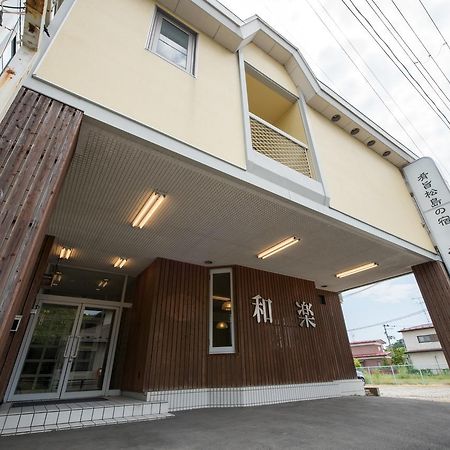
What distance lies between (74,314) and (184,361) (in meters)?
2.78

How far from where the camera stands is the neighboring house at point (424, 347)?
20406 millimetres

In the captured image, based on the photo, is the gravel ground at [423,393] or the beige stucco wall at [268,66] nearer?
the beige stucco wall at [268,66]

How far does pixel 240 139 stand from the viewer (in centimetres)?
411

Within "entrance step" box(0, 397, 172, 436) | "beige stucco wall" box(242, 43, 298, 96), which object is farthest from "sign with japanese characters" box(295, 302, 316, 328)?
"beige stucco wall" box(242, 43, 298, 96)

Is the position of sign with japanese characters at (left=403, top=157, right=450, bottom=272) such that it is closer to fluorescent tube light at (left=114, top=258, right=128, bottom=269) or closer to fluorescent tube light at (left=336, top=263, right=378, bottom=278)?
fluorescent tube light at (left=336, top=263, right=378, bottom=278)

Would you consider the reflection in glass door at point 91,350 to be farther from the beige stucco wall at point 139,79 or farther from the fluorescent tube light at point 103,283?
the beige stucco wall at point 139,79

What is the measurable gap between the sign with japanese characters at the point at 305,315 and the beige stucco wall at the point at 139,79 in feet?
16.6

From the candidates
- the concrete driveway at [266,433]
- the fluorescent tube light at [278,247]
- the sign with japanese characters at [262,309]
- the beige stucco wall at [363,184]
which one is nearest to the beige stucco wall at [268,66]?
the beige stucco wall at [363,184]

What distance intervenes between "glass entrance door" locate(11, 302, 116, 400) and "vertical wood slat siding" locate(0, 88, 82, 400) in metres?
4.04

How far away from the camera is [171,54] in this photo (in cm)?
417

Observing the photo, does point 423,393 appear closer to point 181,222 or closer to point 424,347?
point 181,222

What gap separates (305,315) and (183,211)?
4889 mm

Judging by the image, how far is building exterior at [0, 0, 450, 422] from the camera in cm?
280

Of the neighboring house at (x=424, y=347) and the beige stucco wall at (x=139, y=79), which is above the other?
the beige stucco wall at (x=139, y=79)
